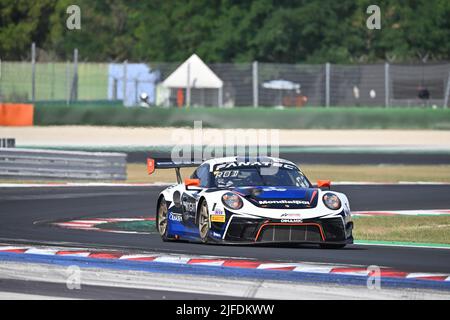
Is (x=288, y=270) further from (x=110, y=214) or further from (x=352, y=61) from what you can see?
(x=352, y=61)

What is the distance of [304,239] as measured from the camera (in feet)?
43.7

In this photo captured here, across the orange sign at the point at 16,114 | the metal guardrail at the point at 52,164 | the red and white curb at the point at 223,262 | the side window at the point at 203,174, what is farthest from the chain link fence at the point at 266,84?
the red and white curb at the point at 223,262

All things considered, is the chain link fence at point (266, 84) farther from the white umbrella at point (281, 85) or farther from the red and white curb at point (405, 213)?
the red and white curb at point (405, 213)

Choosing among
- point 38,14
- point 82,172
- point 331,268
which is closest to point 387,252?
point 331,268

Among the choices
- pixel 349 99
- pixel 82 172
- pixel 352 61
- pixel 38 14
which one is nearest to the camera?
pixel 82 172

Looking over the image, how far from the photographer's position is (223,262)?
1138 cm

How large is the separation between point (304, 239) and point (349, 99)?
1031 inches

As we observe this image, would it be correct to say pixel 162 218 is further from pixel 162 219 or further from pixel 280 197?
pixel 280 197

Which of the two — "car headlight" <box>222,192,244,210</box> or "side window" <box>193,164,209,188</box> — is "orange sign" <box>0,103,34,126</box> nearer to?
"side window" <box>193,164,209,188</box>

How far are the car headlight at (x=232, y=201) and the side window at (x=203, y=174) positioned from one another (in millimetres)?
827

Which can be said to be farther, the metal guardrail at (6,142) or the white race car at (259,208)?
the metal guardrail at (6,142)

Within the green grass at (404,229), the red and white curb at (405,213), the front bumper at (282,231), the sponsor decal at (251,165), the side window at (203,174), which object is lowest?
the green grass at (404,229)

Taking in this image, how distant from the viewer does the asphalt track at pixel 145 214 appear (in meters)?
12.6
